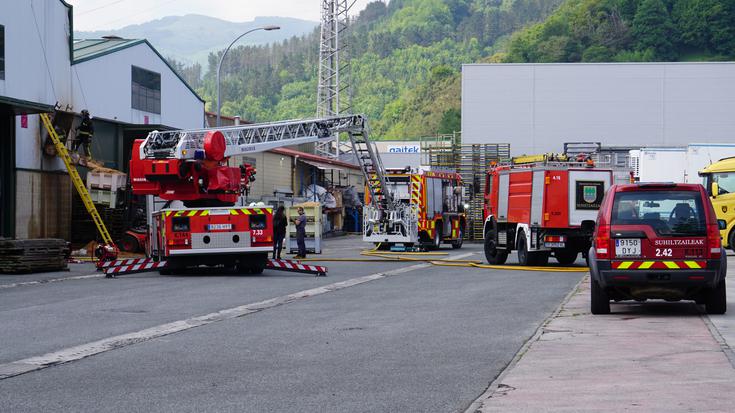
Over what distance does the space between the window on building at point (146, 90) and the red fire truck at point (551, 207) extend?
69.6ft

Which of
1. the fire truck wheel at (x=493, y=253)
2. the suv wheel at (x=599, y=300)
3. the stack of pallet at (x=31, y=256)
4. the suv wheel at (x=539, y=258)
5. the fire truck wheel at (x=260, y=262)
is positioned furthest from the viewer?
the fire truck wheel at (x=493, y=253)

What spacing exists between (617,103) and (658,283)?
61470 millimetres

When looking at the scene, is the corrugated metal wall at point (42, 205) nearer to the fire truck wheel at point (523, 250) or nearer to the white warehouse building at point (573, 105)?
the fire truck wheel at point (523, 250)

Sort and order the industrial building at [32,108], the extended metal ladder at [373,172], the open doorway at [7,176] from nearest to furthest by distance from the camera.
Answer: the industrial building at [32,108] → the open doorway at [7,176] → the extended metal ladder at [373,172]

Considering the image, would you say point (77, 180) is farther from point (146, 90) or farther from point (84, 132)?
point (146, 90)

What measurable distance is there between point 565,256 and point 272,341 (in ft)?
55.7

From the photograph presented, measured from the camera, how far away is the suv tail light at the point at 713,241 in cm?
1478

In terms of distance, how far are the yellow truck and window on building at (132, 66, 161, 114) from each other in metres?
23.0

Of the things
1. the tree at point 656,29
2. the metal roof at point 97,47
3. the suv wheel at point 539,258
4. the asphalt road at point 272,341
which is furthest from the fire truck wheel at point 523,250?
the tree at point 656,29

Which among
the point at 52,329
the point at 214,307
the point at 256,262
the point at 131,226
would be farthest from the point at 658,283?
the point at 131,226

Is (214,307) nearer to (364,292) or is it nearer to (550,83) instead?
(364,292)

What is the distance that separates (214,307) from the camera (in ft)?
56.7

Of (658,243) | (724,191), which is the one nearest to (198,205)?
(658,243)

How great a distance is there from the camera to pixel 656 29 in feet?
447
